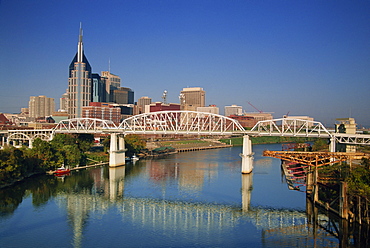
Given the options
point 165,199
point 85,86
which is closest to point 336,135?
point 165,199

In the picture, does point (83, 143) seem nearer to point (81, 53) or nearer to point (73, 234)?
point (73, 234)

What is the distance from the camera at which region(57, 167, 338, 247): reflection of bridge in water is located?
28930 millimetres

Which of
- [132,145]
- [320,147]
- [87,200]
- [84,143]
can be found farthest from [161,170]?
[320,147]

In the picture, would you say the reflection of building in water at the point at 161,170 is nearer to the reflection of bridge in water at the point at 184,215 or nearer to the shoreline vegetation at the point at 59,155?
the shoreline vegetation at the point at 59,155

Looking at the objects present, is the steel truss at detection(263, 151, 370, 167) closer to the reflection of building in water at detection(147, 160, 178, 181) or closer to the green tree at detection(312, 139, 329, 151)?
the reflection of building in water at detection(147, 160, 178, 181)

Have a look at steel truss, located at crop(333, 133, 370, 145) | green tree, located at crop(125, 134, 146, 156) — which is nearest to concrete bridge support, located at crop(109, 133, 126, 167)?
green tree, located at crop(125, 134, 146, 156)

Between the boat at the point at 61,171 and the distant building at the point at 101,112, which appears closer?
the boat at the point at 61,171

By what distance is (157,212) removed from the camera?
3400 centimetres

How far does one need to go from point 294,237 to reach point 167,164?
40.2 metres

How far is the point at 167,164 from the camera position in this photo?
65.8 m

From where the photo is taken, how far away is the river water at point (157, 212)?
26.7 meters

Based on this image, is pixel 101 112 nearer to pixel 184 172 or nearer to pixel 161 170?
pixel 161 170

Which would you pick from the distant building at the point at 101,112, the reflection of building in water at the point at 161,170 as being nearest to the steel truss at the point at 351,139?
the reflection of building in water at the point at 161,170

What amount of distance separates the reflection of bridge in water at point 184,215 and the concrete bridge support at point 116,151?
19703 mm
